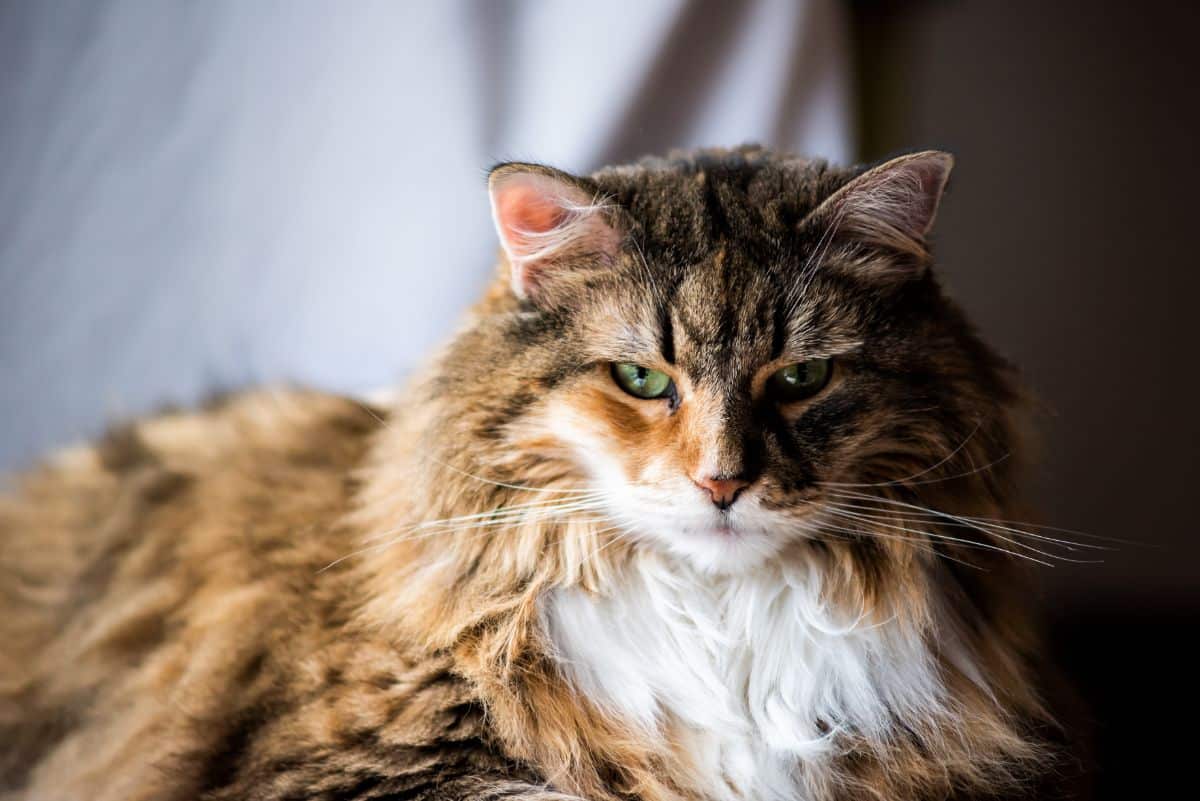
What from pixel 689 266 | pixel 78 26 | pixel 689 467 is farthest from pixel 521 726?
pixel 78 26

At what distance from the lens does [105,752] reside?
4.44 ft

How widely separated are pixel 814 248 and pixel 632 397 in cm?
29

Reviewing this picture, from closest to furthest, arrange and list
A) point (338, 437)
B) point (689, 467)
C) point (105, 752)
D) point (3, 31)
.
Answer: point (689, 467), point (105, 752), point (338, 437), point (3, 31)

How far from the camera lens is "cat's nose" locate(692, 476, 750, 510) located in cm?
106

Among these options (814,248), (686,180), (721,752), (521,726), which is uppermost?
(686,180)

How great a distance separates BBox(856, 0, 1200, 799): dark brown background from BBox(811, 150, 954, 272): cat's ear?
3.81ft

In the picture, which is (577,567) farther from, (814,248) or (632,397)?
(814,248)

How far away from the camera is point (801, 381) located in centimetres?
116

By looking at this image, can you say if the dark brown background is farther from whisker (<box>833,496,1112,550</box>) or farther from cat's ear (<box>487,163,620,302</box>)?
cat's ear (<box>487,163,620,302</box>)

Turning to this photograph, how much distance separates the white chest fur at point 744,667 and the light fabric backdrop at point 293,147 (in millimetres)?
953

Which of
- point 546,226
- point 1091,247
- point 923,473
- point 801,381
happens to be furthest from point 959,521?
point 1091,247

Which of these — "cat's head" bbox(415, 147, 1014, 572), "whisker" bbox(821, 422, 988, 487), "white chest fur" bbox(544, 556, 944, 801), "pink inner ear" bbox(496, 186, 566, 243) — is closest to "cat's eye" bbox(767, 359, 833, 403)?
"cat's head" bbox(415, 147, 1014, 572)

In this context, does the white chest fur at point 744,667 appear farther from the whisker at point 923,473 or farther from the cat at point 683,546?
the whisker at point 923,473

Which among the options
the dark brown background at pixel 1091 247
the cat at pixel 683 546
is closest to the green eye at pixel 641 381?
the cat at pixel 683 546
